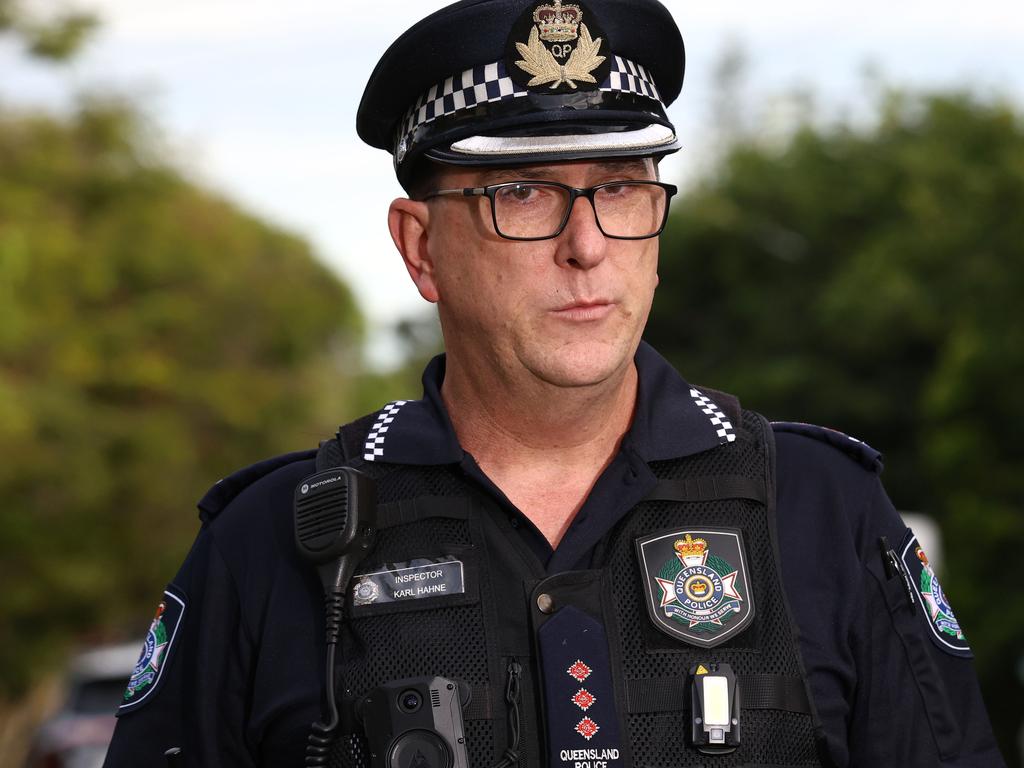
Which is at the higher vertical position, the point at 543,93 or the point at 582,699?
the point at 543,93

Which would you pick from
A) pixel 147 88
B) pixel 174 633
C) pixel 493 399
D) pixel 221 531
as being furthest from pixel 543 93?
pixel 147 88

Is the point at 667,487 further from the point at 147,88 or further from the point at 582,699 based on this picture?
the point at 147,88

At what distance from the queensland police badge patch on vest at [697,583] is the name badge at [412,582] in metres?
0.33

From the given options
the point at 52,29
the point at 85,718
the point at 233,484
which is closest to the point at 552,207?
the point at 233,484

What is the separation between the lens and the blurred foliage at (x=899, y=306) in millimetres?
23672

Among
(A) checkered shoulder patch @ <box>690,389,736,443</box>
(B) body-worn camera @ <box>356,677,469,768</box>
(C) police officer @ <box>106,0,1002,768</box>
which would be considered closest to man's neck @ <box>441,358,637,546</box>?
(C) police officer @ <box>106,0,1002,768</box>

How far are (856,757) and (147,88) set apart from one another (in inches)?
1017

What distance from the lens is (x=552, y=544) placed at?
3.01 metres

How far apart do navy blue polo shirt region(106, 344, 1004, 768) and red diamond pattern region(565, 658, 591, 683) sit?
18 centimetres

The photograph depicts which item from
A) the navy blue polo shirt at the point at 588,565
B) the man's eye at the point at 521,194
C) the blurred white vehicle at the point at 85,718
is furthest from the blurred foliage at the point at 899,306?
the man's eye at the point at 521,194

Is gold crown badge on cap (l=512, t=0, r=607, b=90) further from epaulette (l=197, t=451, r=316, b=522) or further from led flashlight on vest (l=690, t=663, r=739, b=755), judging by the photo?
led flashlight on vest (l=690, t=663, r=739, b=755)

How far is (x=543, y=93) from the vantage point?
120 inches

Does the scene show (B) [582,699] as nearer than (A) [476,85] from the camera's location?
Yes

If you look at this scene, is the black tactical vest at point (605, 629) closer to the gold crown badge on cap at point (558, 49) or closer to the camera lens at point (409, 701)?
the camera lens at point (409, 701)
